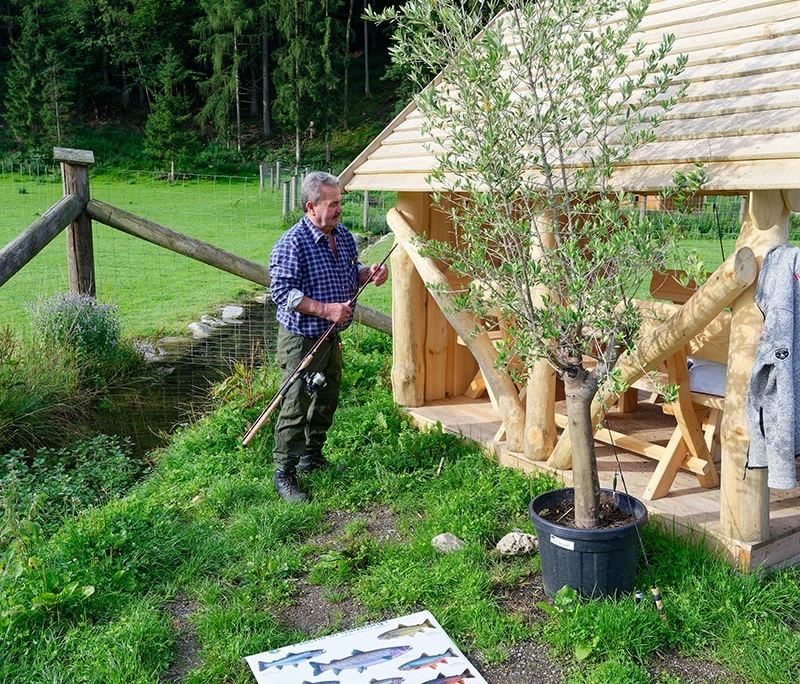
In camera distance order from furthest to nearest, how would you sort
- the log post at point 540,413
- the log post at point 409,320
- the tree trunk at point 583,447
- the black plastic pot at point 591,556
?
the log post at point 409,320 → the log post at point 540,413 → the tree trunk at point 583,447 → the black plastic pot at point 591,556

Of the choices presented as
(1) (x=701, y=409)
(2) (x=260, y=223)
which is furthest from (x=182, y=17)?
(1) (x=701, y=409)

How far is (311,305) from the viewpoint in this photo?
4773 millimetres

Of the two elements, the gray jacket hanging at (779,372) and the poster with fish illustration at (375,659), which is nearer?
the poster with fish illustration at (375,659)

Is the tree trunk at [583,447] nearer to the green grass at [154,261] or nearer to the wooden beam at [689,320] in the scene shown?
the wooden beam at [689,320]

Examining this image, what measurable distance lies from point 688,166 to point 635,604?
2070 millimetres

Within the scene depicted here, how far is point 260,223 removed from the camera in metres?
20.1

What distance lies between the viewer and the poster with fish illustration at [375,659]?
3.29m

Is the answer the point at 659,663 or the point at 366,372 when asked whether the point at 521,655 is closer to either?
the point at 659,663

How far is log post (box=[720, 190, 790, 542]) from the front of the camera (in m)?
3.67

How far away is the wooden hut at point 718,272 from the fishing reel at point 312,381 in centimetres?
102

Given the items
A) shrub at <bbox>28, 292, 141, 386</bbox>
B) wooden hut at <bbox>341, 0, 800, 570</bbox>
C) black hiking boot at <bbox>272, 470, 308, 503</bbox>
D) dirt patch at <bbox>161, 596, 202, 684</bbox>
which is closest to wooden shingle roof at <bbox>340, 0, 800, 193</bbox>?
wooden hut at <bbox>341, 0, 800, 570</bbox>

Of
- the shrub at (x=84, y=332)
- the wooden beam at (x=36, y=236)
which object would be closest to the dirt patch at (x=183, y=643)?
the wooden beam at (x=36, y=236)

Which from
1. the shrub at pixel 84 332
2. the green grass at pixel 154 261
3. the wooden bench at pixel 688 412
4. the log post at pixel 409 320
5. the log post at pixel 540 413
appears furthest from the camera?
the green grass at pixel 154 261

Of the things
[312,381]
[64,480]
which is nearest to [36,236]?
[64,480]
